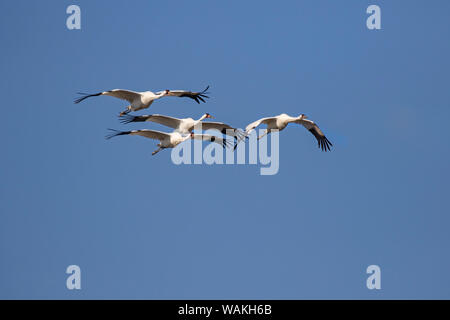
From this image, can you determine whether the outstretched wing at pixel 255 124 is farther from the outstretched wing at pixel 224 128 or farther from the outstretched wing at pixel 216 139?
the outstretched wing at pixel 216 139

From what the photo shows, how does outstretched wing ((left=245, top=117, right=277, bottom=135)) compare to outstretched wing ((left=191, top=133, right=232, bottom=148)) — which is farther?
outstretched wing ((left=191, top=133, right=232, bottom=148))

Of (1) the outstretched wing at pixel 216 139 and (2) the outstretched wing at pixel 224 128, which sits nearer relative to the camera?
(2) the outstretched wing at pixel 224 128

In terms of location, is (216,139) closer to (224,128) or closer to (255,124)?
(224,128)

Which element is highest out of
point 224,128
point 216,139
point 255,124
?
point 224,128

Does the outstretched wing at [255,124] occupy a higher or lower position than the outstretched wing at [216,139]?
higher

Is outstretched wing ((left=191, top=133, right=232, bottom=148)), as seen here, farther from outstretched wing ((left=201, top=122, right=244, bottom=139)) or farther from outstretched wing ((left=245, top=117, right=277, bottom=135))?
outstretched wing ((left=245, top=117, right=277, bottom=135))

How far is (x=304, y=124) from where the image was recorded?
147 feet

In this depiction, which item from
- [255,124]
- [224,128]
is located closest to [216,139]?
[224,128]

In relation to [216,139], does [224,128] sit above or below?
above

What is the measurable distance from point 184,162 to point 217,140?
1.64 m

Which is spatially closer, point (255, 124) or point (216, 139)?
point (255, 124)

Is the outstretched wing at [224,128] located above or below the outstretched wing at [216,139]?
above
